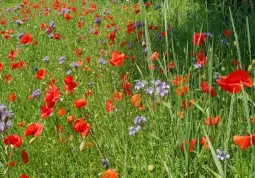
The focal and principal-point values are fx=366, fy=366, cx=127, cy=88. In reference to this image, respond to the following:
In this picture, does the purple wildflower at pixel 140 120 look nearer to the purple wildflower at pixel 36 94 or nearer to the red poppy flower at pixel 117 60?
the red poppy flower at pixel 117 60

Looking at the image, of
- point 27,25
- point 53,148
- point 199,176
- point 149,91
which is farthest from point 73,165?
point 27,25

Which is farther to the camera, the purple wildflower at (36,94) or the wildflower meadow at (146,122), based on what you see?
the purple wildflower at (36,94)

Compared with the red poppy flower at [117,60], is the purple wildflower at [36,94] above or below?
below

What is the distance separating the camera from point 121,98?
2.06 m

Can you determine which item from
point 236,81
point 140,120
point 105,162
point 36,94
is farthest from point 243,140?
point 36,94

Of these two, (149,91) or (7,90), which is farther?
(7,90)

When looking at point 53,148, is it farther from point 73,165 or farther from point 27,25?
point 27,25

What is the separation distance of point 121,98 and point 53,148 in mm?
517

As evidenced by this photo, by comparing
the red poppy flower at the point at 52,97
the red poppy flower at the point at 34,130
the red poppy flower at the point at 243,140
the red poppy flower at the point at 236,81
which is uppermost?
the red poppy flower at the point at 236,81

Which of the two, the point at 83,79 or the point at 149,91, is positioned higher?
the point at 149,91

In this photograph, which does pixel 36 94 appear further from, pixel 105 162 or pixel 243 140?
pixel 243 140

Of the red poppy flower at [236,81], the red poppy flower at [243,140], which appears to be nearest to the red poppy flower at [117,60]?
the red poppy flower at [236,81]

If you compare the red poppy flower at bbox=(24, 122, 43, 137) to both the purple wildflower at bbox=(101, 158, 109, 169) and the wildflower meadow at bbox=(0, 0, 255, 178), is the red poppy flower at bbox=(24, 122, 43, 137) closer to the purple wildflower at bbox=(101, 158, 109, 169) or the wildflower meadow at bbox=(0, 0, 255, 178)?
the wildflower meadow at bbox=(0, 0, 255, 178)

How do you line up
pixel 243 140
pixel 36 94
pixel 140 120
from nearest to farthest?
1. pixel 243 140
2. pixel 140 120
3. pixel 36 94
